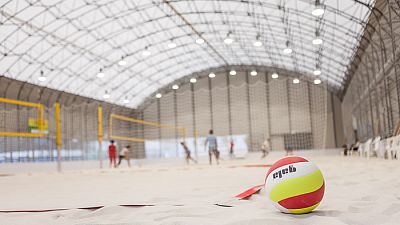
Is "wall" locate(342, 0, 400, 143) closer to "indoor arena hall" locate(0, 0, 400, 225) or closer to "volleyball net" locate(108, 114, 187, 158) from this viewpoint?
"indoor arena hall" locate(0, 0, 400, 225)

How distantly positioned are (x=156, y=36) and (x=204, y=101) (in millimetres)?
11006

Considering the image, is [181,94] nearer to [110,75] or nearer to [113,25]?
[110,75]

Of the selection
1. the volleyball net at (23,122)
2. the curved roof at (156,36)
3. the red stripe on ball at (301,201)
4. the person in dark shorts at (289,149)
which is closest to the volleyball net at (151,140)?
the curved roof at (156,36)

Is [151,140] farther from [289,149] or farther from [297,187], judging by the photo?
[297,187]

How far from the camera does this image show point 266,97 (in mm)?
37750

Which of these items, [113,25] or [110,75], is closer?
[113,25]

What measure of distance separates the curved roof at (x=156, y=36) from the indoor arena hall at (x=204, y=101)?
124mm

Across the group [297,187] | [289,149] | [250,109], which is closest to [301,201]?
[297,187]

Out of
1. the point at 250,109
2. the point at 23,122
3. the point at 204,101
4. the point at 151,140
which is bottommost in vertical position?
the point at 151,140

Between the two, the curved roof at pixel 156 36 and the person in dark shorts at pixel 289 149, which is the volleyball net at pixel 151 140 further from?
the person in dark shorts at pixel 289 149

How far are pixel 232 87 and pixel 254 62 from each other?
345 cm

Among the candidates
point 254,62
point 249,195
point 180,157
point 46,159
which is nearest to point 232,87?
point 254,62

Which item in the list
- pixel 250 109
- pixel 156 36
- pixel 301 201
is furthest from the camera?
pixel 250 109

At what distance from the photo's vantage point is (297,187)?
8.53ft
